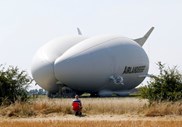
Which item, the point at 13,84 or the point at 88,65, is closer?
the point at 13,84

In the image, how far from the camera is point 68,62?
73.9 m

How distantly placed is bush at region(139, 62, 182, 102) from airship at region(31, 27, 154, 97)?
1599 inches

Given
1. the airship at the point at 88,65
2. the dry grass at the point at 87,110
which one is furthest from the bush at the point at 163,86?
the airship at the point at 88,65

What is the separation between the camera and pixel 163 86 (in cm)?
3384

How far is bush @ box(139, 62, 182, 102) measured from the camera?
33.4 metres

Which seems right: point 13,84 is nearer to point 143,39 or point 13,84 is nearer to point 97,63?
point 97,63

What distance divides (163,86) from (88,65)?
41993 millimetres

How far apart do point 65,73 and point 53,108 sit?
143 ft

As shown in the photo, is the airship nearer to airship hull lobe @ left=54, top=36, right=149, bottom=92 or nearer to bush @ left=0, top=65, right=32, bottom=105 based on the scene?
airship hull lobe @ left=54, top=36, right=149, bottom=92

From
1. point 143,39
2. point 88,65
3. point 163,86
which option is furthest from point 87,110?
point 143,39

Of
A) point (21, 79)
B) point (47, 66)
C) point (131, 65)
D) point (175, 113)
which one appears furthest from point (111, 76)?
point (175, 113)

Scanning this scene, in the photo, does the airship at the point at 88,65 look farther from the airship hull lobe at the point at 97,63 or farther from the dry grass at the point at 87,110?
the dry grass at the point at 87,110

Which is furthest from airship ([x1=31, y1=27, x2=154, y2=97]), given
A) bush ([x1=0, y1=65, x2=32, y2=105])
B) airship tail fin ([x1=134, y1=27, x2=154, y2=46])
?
bush ([x1=0, y1=65, x2=32, y2=105])

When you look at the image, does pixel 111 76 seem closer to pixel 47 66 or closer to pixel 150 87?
pixel 47 66
